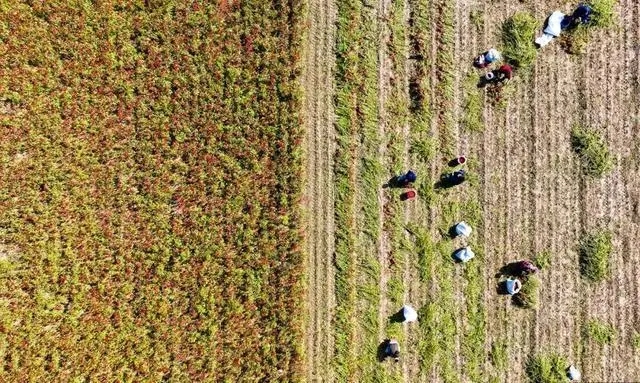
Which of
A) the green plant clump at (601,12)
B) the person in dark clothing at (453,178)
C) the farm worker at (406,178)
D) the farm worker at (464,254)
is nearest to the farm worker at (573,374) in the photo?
the farm worker at (464,254)

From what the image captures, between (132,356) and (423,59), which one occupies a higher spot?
(423,59)

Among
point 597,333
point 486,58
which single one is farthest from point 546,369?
point 486,58

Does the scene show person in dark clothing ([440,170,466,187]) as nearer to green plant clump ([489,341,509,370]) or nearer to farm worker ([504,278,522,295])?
farm worker ([504,278,522,295])

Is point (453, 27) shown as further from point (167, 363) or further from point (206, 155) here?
point (167, 363)

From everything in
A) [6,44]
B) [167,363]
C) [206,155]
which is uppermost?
[6,44]

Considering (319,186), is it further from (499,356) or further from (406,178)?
(499,356)

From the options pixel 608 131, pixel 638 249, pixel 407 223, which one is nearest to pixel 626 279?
pixel 638 249
